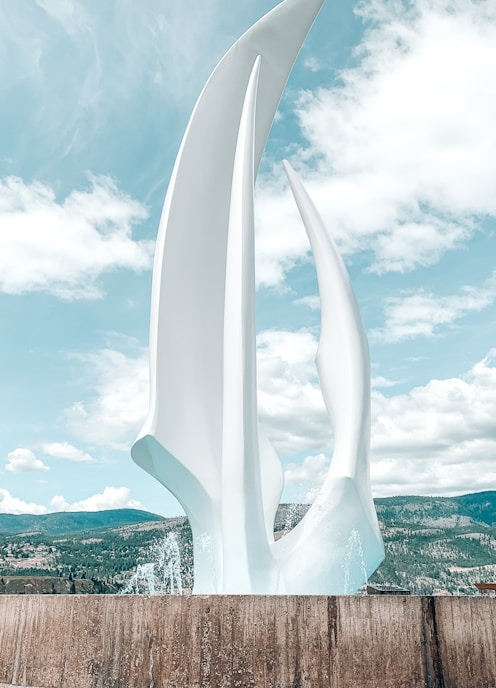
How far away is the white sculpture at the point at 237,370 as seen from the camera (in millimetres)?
10109

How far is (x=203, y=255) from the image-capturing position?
509 inches

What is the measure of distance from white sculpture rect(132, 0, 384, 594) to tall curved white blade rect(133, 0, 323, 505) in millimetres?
23

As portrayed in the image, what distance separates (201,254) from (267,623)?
7839 millimetres

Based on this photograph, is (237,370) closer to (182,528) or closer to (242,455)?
(242,455)

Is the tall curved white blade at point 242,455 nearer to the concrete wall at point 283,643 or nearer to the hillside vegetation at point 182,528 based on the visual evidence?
the concrete wall at point 283,643

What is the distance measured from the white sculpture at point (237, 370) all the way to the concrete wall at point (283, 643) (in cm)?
328

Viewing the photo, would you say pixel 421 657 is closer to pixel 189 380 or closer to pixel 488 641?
pixel 488 641

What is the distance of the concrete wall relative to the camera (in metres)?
6.21

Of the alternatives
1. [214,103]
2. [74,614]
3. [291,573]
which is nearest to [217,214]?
[214,103]

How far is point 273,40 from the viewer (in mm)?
13945

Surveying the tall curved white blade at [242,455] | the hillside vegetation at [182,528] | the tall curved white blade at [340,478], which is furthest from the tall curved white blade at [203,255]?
the hillside vegetation at [182,528]

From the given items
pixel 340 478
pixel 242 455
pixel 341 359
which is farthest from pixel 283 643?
pixel 341 359

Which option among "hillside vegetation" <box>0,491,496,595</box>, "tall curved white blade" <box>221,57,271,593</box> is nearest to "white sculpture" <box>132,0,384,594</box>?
"tall curved white blade" <box>221,57,271,593</box>

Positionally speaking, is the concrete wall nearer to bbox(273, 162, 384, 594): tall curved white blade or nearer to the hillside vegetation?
bbox(273, 162, 384, 594): tall curved white blade
